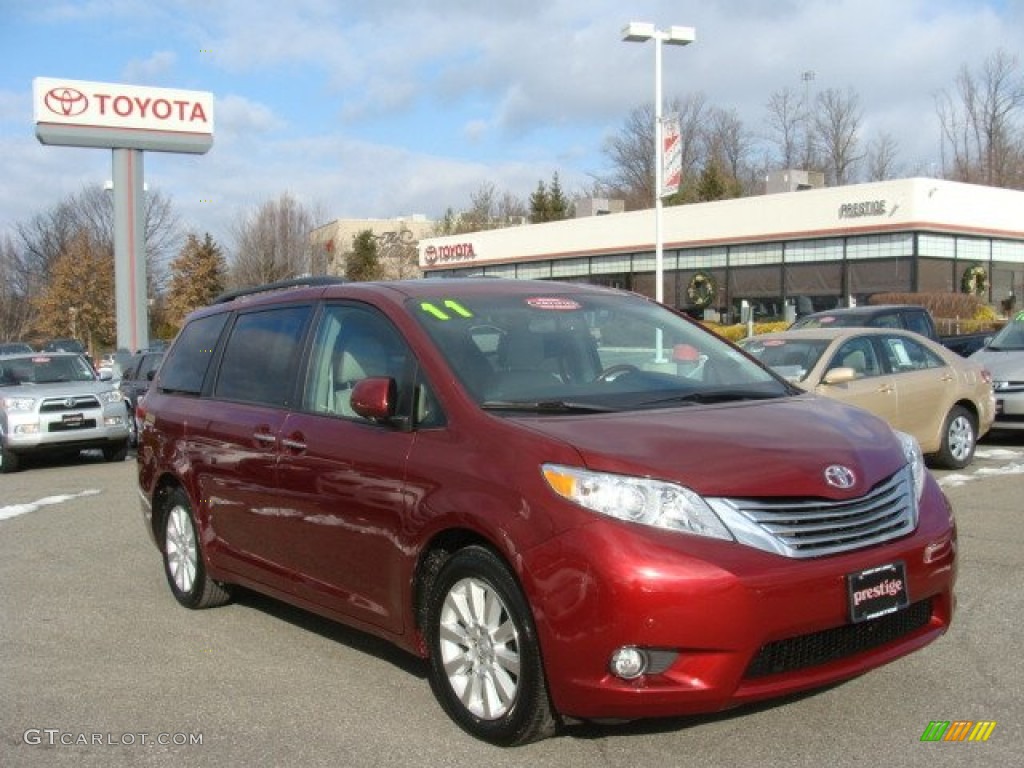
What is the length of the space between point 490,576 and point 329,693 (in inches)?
53.5

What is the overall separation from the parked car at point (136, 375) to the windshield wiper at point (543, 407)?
1528 cm

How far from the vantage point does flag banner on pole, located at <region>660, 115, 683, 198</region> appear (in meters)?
21.7

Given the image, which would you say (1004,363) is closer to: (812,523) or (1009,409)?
(1009,409)

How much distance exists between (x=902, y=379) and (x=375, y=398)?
308 inches

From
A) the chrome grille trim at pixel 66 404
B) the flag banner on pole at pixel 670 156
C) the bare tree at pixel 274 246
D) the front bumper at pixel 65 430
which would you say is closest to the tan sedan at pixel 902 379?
the front bumper at pixel 65 430

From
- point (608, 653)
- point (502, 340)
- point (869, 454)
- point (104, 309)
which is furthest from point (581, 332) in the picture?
point (104, 309)

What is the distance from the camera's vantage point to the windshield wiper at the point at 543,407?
4.52 metres

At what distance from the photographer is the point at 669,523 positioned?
3.85m

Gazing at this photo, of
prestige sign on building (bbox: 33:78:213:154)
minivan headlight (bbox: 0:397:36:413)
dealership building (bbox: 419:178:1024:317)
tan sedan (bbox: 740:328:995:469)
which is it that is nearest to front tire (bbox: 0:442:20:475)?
minivan headlight (bbox: 0:397:36:413)

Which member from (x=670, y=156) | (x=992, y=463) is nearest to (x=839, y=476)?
(x=992, y=463)

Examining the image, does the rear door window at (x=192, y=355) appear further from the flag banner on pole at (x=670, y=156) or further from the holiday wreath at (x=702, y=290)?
the holiday wreath at (x=702, y=290)

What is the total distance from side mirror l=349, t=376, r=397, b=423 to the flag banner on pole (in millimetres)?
17584

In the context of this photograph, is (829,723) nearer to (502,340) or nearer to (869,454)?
(869,454)

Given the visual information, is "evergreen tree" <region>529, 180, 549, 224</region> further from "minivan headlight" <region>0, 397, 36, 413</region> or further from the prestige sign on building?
"minivan headlight" <region>0, 397, 36, 413</region>
